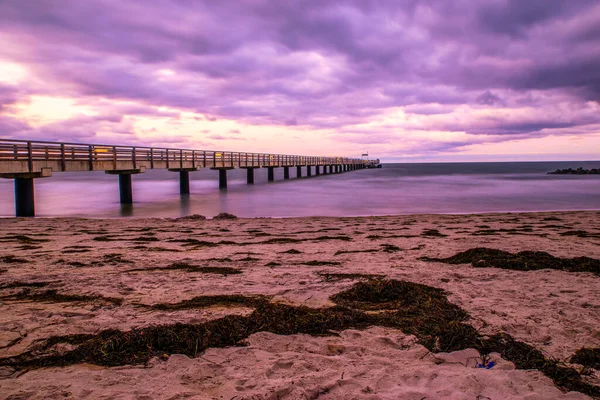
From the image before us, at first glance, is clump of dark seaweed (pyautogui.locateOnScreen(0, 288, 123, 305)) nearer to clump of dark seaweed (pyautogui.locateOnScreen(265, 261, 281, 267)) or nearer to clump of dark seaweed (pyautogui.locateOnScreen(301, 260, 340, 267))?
clump of dark seaweed (pyautogui.locateOnScreen(265, 261, 281, 267))

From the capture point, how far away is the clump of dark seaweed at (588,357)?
111 inches

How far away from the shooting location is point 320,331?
345 cm

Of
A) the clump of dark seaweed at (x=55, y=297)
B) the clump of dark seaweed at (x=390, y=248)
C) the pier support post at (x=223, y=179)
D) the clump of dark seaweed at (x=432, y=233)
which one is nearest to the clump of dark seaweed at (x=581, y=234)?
the clump of dark seaweed at (x=432, y=233)

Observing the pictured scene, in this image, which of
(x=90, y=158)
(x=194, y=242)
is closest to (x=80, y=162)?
(x=90, y=158)

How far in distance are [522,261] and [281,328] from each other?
450 centimetres

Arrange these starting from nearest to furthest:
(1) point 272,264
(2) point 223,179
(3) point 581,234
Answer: (1) point 272,264 < (3) point 581,234 < (2) point 223,179

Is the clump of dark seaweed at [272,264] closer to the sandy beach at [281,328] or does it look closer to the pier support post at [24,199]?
the sandy beach at [281,328]

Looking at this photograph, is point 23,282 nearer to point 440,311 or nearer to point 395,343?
point 395,343

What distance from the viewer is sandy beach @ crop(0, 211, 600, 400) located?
2531 millimetres

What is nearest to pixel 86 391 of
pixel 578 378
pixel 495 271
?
pixel 578 378

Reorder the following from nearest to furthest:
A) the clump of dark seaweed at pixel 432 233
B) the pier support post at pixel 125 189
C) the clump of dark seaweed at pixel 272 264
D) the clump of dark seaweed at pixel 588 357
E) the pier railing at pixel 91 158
Result: 1. the clump of dark seaweed at pixel 588 357
2. the clump of dark seaweed at pixel 272 264
3. the clump of dark seaweed at pixel 432 233
4. the pier railing at pixel 91 158
5. the pier support post at pixel 125 189

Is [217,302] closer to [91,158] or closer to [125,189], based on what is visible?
[91,158]

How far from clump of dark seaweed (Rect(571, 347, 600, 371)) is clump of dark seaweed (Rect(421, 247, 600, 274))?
9.44ft

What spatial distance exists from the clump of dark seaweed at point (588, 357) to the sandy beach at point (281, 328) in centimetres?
5
